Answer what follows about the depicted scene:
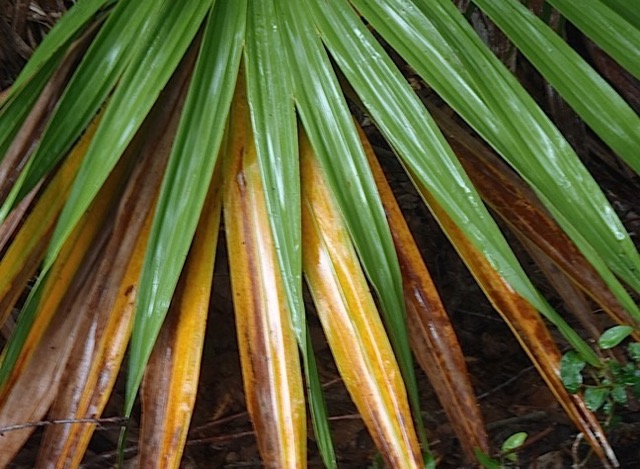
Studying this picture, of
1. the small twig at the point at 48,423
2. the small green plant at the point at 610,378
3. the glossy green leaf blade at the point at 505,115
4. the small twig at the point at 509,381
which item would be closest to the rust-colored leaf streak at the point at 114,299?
the small twig at the point at 48,423

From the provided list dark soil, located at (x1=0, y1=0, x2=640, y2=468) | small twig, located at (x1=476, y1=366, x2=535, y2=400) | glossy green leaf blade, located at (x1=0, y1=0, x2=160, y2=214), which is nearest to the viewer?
glossy green leaf blade, located at (x1=0, y1=0, x2=160, y2=214)

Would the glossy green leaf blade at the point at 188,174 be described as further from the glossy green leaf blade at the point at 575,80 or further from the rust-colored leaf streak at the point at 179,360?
the glossy green leaf blade at the point at 575,80

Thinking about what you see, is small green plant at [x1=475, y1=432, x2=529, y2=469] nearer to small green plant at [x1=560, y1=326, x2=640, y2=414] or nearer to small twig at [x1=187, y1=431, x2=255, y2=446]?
small green plant at [x1=560, y1=326, x2=640, y2=414]

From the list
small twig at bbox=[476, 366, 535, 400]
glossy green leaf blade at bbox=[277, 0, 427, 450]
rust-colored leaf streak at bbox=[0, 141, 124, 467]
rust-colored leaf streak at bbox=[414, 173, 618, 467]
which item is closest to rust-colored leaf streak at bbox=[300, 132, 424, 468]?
glossy green leaf blade at bbox=[277, 0, 427, 450]

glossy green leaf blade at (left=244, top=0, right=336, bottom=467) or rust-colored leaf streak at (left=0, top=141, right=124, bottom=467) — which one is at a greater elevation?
glossy green leaf blade at (left=244, top=0, right=336, bottom=467)

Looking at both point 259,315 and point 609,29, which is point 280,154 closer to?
point 259,315

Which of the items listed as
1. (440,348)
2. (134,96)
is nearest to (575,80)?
(440,348)

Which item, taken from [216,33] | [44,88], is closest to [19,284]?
[44,88]

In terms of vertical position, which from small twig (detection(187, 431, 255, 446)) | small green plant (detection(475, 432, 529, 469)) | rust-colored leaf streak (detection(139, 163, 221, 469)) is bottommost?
small twig (detection(187, 431, 255, 446))
